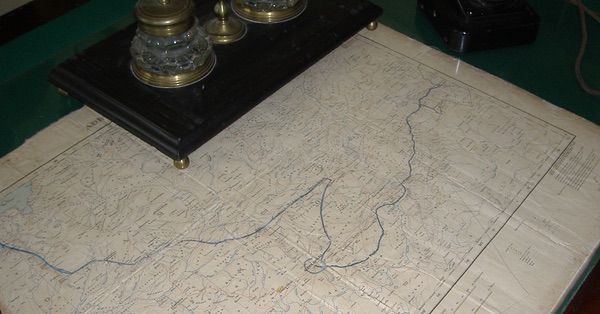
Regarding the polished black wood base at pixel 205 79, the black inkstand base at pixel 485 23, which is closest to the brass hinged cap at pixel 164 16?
the polished black wood base at pixel 205 79

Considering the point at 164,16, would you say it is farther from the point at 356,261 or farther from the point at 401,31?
the point at 401,31

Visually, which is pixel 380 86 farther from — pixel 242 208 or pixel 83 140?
pixel 83 140

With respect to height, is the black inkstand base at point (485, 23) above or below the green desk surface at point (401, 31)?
above

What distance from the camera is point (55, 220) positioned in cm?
120

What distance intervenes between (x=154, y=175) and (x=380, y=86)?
553 millimetres

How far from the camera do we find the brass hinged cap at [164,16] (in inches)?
47.9

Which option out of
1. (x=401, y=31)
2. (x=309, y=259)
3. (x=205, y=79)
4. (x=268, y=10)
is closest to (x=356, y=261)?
(x=309, y=259)

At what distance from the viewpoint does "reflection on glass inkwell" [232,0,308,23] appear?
147cm

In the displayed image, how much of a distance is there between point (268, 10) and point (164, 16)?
1.06 feet

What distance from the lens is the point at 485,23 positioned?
5.04 ft

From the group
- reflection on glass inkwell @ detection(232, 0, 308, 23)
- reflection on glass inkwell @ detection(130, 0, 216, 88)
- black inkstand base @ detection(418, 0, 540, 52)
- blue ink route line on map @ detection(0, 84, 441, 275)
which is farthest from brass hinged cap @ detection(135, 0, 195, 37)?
black inkstand base @ detection(418, 0, 540, 52)

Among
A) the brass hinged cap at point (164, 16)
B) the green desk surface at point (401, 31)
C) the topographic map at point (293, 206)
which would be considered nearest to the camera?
the topographic map at point (293, 206)

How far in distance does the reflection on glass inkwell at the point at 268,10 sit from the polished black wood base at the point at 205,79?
2 centimetres

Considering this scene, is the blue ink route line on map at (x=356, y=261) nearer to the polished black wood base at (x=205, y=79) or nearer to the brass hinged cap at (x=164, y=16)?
the polished black wood base at (x=205, y=79)
